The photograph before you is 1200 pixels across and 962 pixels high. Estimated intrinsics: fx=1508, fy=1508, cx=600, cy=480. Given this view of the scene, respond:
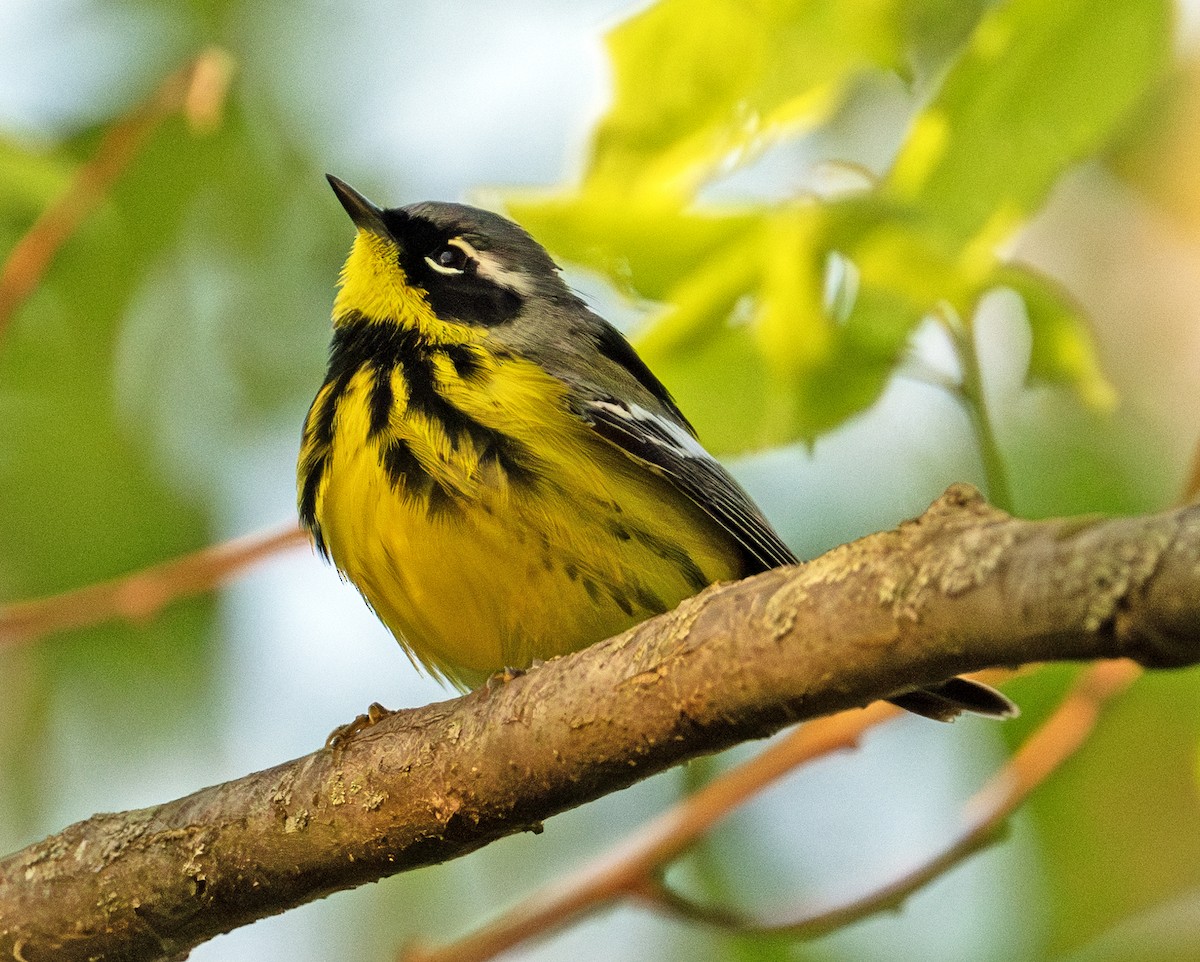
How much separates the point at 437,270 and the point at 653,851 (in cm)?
171

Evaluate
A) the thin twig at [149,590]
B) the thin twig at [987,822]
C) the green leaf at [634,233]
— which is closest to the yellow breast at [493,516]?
the thin twig at [149,590]

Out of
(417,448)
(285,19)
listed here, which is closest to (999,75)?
(417,448)

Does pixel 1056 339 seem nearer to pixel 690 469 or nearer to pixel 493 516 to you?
pixel 690 469

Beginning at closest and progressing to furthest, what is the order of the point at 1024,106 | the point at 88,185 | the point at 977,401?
the point at 1024,106
the point at 977,401
the point at 88,185

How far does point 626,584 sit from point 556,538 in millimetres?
202

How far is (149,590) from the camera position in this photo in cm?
368

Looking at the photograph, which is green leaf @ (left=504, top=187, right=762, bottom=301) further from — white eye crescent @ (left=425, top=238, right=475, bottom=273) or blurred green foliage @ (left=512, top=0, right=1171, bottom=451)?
white eye crescent @ (left=425, top=238, right=475, bottom=273)

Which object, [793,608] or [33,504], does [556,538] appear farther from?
[33,504]

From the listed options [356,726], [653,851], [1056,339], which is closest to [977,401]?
[1056,339]

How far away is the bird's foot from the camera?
2.85m

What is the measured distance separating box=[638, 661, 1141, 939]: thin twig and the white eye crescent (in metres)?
1.80

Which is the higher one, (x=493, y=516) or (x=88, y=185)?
(x=88, y=185)

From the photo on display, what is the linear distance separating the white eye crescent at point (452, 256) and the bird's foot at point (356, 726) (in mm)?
1335

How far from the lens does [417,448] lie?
11.1 ft
